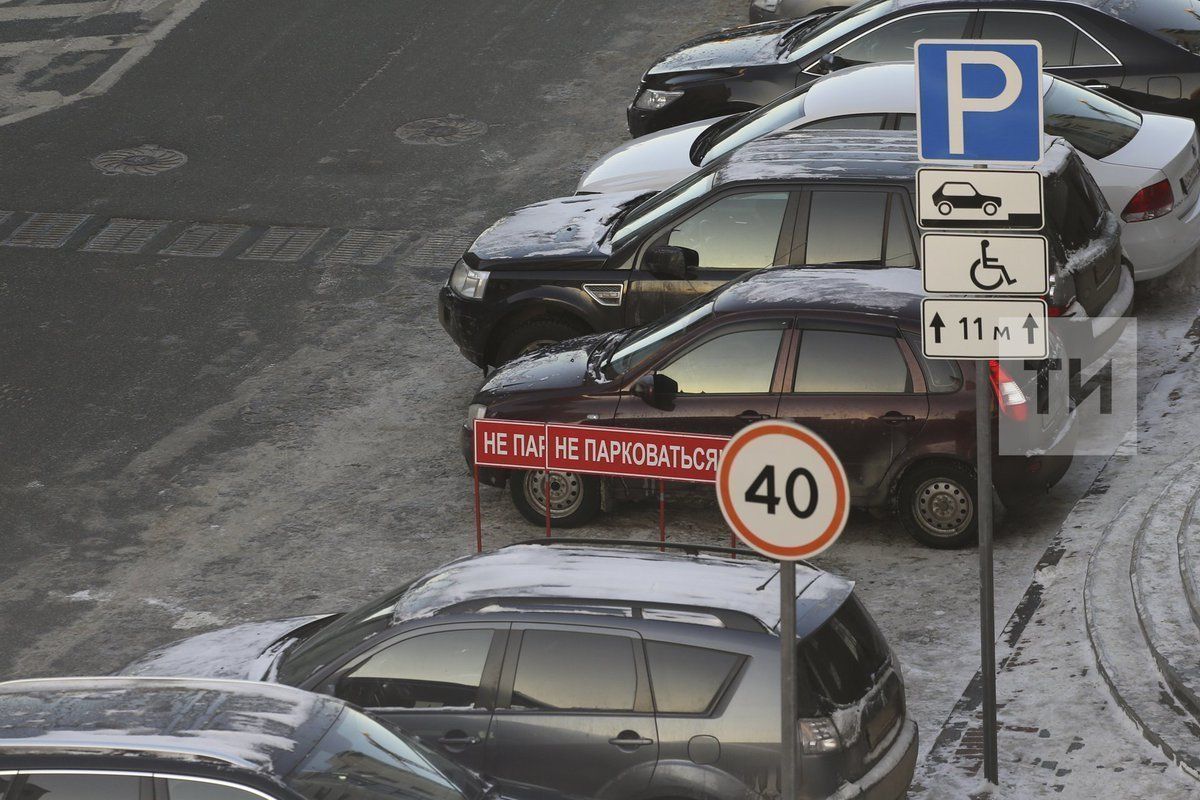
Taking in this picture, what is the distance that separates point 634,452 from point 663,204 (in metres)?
3.22

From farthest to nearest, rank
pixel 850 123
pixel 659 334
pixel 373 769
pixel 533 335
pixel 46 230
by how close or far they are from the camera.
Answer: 1. pixel 46 230
2. pixel 850 123
3. pixel 533 335
4. pixel 659 334
5. pixel 373 769

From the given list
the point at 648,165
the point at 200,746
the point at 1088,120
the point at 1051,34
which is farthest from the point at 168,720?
the point at 1051,34

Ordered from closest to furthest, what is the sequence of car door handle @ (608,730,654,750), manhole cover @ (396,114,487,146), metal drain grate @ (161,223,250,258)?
car door handle @ (608,730,654,750) → metal drain grate @ (161,223,250,258) → manhole cover @ (396,114,487,146)

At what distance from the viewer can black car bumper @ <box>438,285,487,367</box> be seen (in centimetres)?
1260

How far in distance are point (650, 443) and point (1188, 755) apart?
3362 mm

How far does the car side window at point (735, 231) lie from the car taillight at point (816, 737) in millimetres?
5512

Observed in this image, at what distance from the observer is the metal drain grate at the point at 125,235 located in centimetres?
1602

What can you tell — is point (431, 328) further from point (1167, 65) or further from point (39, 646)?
point (1167, 65)

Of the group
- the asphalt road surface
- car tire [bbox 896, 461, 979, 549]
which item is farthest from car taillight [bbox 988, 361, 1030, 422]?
the asphalt road surface

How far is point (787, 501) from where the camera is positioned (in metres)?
5.94

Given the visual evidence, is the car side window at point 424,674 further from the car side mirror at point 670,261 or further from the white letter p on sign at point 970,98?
the car side mirror at point 670,261

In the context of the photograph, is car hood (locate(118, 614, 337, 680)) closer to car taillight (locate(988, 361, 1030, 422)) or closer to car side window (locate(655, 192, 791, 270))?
car taillight (locate(988, 361, 1030, 422))

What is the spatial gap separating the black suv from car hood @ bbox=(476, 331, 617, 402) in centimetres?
65

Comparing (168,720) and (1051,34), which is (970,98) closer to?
(168,720)
